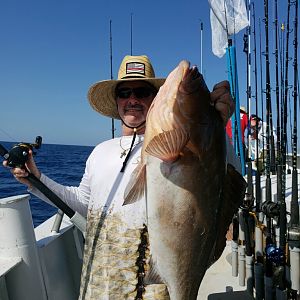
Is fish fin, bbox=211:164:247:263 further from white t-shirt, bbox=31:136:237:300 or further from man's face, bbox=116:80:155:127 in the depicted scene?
man's face, bbox=116:80:155:127

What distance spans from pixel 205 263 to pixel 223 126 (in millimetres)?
688

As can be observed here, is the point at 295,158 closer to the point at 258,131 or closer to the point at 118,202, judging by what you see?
the point at 118,202

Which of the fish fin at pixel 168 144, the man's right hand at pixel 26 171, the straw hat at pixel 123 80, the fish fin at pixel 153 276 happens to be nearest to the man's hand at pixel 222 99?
the fish fin at pixel 168 144

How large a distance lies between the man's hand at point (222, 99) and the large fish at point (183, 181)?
0.09 feet

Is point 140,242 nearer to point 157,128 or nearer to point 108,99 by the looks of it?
point 157,128

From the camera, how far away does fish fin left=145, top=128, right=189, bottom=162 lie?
1.66m

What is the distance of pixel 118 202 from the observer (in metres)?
2.25

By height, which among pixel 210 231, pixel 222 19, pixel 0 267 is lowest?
pixel 0 267

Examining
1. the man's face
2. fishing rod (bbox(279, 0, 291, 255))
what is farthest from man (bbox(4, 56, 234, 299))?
fishing rod (bbox(279, 0, 291, 255))

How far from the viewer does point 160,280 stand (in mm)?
1829

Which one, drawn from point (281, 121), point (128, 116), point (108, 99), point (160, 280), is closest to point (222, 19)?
point (281, 121)

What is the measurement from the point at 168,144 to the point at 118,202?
0.74m

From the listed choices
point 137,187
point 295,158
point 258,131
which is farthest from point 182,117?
point 258,131

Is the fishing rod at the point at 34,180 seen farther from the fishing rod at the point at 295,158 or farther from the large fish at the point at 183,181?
the fishing rod at the point at 295,158
